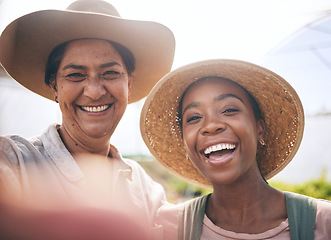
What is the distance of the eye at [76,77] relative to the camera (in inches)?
76.0

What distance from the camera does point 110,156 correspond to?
235cm

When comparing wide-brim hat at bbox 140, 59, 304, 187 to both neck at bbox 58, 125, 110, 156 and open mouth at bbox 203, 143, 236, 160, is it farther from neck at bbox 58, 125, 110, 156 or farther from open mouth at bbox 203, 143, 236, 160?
open mouth at bbox 203, 143, 236, 160

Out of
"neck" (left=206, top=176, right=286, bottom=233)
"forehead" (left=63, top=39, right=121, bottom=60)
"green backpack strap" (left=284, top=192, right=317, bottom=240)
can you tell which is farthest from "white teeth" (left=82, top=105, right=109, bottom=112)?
"green backpack strap" (left=284, top=192, right=317, bottom=240)

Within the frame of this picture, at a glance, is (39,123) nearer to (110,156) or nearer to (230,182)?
(110,156)

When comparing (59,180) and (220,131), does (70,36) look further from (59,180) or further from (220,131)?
(220,131)

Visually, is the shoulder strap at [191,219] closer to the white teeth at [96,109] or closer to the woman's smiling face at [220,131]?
the woman's smiling face at [220,131]

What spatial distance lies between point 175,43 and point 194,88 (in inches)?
24.5

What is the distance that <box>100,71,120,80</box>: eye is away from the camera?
198cm

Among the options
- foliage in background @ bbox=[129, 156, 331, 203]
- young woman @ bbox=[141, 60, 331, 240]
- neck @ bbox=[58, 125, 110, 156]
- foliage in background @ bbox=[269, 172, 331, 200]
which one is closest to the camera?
young woman @ bbox=[141, 60, 331, 240]

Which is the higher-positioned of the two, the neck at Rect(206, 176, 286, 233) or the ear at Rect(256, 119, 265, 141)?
the ear at Rect(256, 119, 265, 141)

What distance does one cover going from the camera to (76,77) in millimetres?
1938

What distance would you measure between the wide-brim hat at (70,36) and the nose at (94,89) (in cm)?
34

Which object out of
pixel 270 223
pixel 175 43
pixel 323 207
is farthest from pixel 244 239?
pixel 175 43

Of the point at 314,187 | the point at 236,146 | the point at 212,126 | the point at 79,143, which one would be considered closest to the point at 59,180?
the point at 79,143
